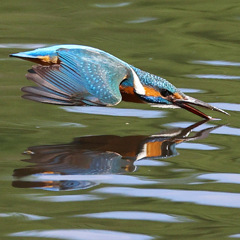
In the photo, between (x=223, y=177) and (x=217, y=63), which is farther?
(x=217, y=63)

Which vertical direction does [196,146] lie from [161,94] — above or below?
below

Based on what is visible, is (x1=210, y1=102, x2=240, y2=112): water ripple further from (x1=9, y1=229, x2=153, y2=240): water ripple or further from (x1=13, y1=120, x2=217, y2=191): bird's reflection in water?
(x1=9, y1=229, x2=153, y2=240): water ripple

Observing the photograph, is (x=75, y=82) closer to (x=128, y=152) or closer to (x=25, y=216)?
(x=128, y=152)

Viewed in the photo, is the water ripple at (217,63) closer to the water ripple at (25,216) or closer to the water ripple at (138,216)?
the water ripple at (138,216)

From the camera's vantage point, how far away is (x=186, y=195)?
5707 millimetres

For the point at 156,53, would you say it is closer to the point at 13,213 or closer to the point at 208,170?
the point at 208,170

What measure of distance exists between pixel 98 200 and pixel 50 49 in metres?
2.07

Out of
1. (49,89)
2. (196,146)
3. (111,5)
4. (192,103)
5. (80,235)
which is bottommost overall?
(80,235)

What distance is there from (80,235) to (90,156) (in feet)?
4.77

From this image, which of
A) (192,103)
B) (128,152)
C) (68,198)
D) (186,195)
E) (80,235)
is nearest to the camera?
(80,235)

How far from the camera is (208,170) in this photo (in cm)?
622

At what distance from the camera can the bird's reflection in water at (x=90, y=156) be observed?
5902 millimetres

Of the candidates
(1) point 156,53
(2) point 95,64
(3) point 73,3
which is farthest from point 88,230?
(3) point 73,3

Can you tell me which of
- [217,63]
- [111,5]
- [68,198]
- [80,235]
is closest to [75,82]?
[68,198]
